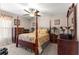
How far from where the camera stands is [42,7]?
192cm

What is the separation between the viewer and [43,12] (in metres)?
1.92

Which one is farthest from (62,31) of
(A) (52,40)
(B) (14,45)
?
(B) (14,45)

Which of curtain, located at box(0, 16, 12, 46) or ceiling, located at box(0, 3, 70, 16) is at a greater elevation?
ceiling, located at box(0, 3, 70, 16)

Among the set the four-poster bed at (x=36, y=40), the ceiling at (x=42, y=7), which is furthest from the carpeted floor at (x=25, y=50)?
the ceiling at (x=42, y=7)

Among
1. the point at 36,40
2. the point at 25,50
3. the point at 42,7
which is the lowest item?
the point at 25,50

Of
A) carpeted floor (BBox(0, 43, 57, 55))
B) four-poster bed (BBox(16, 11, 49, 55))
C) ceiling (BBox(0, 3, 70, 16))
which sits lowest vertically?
carpeted floor (BBox(0, 43, 57, 55))

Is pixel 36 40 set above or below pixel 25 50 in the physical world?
above

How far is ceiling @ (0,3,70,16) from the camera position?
Result: 1903mm

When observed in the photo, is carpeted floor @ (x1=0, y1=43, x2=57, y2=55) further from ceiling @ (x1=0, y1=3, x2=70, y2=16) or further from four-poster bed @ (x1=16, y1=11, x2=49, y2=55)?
ceiling @ (x1=0, y1=3, x2=70, y2=16)

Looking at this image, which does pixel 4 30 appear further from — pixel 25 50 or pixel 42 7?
pixel 42 7

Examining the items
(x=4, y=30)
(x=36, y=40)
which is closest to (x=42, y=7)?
(x=36, y=40)

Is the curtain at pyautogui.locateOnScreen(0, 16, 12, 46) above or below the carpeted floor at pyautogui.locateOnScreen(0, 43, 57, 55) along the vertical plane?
above

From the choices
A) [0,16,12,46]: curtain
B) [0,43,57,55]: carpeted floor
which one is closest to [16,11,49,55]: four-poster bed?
[0,43,57,55]: carpeted floor
